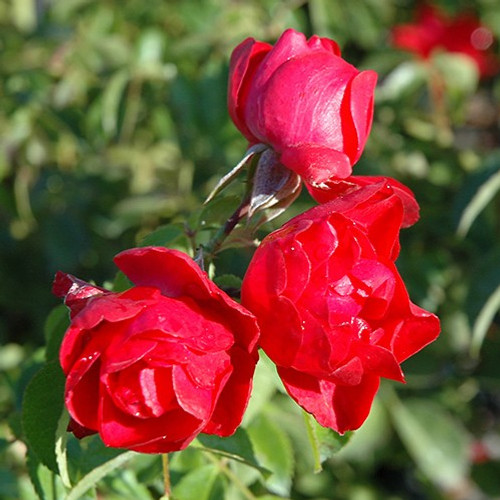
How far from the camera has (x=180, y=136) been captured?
1.34 meters

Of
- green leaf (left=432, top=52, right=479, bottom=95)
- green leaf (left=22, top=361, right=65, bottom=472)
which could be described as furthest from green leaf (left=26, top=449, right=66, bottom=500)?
green leaf (left=432, top=52, right=479, bottom=95)

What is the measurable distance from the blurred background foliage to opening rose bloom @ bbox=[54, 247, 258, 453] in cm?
49

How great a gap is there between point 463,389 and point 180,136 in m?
0.71

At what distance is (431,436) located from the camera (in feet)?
4.31

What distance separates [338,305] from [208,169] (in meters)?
0.78

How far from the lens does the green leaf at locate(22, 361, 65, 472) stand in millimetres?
618

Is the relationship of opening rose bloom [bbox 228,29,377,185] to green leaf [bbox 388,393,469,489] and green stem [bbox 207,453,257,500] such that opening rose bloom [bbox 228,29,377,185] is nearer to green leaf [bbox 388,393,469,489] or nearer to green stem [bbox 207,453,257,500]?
green stem [bbox 207,453,257,500]

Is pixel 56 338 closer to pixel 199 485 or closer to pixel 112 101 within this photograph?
pixel 199 485

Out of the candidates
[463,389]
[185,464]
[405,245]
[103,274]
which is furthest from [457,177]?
[185,464]

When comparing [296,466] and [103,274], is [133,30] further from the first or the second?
[296,466]

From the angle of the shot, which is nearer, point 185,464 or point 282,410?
point 185,464

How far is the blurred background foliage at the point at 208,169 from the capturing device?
118cm

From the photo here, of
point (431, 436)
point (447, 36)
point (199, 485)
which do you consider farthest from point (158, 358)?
point (447, 36)

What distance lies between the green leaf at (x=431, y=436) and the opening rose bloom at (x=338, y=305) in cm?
79
